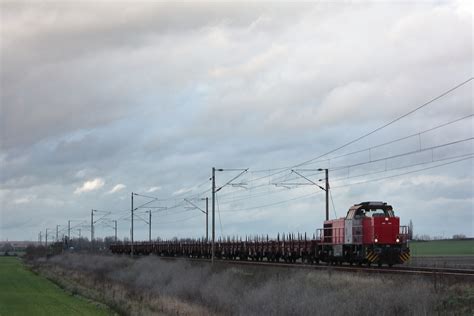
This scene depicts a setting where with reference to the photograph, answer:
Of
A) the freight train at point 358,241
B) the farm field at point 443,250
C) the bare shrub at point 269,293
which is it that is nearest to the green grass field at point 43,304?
the bare shrub at point 269,293

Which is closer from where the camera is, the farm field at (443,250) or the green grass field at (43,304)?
the green grass field at (43,304)

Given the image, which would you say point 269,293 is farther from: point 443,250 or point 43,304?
point 443,250

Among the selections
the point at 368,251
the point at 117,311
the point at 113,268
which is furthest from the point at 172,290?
the point at 113,268

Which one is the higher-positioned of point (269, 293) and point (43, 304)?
point (269, 293)

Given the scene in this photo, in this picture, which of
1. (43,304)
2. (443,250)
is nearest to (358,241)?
(43,304)

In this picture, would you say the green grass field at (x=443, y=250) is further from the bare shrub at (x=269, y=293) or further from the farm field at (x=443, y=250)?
the bare shrub at (x=269, y=293)

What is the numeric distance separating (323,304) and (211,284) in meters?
15.9

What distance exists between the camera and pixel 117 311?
1326 inches

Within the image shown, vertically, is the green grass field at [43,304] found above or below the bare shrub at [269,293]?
below

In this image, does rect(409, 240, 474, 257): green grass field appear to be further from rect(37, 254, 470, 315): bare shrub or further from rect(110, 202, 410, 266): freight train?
rect(37, 254, 470, 315): bare shrub

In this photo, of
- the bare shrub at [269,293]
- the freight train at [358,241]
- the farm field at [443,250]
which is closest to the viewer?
the bare shrub at [269,293]

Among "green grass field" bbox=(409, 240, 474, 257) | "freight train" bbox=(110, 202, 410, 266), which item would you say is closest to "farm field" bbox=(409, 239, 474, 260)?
"green grass field" bbox=(409, 240, 474, 257)

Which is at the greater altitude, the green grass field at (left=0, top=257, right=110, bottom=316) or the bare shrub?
the bare shrub

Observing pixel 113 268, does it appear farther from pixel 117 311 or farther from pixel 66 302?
pixel 117 311
